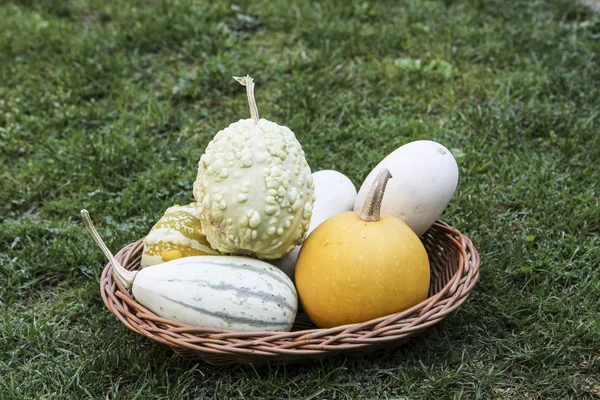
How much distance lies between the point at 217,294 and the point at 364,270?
0.48 metres

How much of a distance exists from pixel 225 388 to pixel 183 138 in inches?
81.7

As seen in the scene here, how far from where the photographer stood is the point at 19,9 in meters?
5.39

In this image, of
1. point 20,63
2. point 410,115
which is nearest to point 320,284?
point 410,115

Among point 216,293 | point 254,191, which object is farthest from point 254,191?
point 216,293

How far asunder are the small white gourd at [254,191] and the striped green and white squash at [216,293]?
4.2 inches

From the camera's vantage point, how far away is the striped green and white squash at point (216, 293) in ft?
7.05

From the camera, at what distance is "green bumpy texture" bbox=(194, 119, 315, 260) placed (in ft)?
7.14

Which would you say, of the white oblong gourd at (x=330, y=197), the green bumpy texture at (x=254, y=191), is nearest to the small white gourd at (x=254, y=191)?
the green bumpy texture at (x=254, y=191)

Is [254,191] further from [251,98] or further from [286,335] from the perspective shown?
[286,335]

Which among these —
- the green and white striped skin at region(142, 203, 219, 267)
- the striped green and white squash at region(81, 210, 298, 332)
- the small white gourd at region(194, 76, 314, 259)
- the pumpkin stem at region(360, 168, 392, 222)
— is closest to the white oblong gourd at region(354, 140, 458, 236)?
the pumpkin stem at region(360, 168, 392, 222)

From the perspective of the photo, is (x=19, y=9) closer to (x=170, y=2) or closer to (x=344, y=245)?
(x=170, y=2)

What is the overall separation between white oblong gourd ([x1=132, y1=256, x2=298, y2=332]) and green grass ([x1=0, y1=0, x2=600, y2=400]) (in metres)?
0.22

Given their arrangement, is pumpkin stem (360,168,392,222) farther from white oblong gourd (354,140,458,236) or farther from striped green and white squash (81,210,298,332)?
striped green and white squash (81,210,298,332)

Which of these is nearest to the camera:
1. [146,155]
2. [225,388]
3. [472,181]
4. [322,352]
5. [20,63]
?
[322,352]
